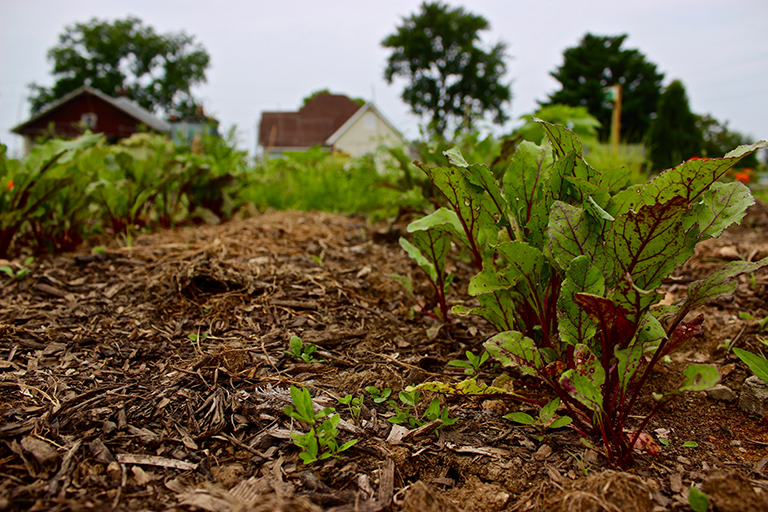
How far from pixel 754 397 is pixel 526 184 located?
0.93 m

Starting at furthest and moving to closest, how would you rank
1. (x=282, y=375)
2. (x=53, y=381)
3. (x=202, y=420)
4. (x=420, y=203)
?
(x=420, y=203), (x=282, y=375), (x=53, y=381), (x=202, y=420)

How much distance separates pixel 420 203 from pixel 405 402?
1411mm

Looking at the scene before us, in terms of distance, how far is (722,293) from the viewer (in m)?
1.01

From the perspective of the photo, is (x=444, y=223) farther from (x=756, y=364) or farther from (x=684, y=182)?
(x=756, y=364)

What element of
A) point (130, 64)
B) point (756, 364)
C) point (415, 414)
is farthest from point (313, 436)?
point (130, 64)

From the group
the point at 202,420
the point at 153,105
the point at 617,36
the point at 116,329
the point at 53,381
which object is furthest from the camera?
the point at 153,105

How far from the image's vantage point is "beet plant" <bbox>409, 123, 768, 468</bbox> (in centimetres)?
102

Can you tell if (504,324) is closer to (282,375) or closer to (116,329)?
(282,375)

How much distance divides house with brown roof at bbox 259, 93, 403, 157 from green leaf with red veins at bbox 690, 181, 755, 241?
24.8 meters

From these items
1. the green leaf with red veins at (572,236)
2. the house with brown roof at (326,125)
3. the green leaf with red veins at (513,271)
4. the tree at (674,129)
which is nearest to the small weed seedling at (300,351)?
the green leaf with red veins at (513,271)

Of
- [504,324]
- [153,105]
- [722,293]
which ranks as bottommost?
[504,324]

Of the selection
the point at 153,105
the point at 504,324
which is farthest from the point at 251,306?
the point at 153,105

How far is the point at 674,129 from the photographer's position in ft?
28.2

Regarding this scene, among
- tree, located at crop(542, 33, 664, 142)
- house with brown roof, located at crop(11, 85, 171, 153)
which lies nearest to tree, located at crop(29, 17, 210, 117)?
house with brown roof, located at crop(11, 85, 171, 153)
